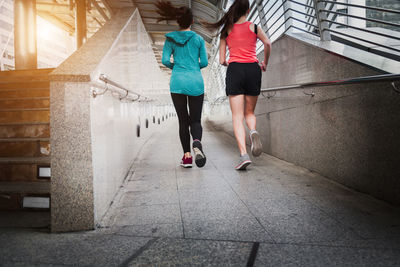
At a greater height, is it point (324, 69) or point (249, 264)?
point (324, 69)

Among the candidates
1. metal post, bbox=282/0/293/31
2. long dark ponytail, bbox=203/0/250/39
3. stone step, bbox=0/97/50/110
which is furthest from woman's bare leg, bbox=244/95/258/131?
stone step, bbox=0/97/50/110

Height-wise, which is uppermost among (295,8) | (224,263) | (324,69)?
(295,8)

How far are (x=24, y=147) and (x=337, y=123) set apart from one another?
3306 millimetres

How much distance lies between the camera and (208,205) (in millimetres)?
2357

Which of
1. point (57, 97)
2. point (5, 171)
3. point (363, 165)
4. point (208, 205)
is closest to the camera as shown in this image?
point (57, 97)

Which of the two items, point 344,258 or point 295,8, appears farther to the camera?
point 295,8

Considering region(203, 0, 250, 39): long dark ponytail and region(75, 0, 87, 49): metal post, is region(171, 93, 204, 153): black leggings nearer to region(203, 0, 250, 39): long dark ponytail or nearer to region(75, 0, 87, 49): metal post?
region(203, 0, 250, 39): long dark ponytail

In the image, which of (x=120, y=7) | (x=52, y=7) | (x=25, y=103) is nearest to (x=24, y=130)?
(x=25, y=103)

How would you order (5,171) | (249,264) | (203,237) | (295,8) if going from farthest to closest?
(295,8) → (5,171) → (203,237) → (249,264)

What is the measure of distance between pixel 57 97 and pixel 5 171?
1.50m

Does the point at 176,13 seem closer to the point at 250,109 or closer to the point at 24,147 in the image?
the point at 250,109

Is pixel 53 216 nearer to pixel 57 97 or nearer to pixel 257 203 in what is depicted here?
pixel 57 97

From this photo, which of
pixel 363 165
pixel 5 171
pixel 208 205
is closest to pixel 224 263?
pixel 208 205

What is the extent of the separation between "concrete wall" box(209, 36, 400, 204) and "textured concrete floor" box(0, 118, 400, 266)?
0.23m
